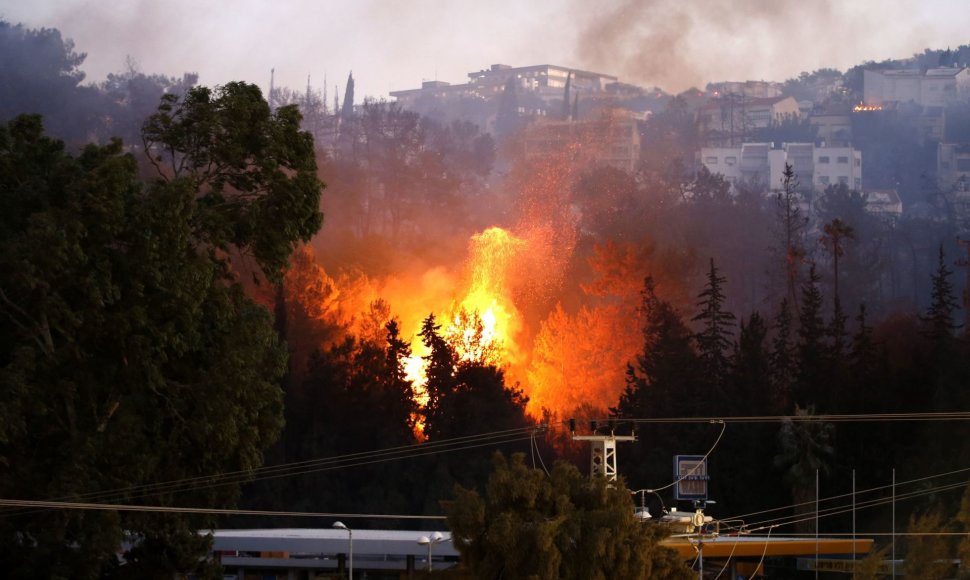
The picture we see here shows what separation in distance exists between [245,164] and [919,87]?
486 ft

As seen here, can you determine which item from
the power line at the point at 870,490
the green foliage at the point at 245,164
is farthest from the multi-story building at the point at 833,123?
the green foliage at the point at 245,164

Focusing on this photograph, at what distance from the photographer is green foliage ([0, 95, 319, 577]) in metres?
41.7

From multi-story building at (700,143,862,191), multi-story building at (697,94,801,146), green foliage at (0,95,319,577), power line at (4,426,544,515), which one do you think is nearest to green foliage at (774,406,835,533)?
power line at (4,426,544,515)

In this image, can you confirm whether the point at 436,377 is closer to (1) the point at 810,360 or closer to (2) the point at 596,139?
(1) the point at 810,360

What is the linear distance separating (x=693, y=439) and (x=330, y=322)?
3216cm

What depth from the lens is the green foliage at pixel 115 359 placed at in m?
41.7

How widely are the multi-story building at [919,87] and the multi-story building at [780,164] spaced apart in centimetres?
2528

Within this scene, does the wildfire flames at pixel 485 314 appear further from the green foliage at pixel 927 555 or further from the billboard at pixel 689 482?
the green foliage at pixel 927 555

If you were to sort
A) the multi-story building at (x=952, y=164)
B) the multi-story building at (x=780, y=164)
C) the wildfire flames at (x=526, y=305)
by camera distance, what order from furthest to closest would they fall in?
the multi-story building at (x=952, y=164) → the multi-story building at (x=780, y=164) → the wildfire flames at (x=526, y=305)

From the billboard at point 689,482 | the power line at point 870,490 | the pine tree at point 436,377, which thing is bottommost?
the power line at point 870,490

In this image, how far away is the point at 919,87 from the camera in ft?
598

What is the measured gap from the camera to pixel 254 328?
4475cm

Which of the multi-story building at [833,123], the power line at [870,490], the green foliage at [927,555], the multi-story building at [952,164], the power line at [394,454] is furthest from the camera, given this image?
the multi-story building at [833,123]

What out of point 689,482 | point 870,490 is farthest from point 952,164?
point 689,482
